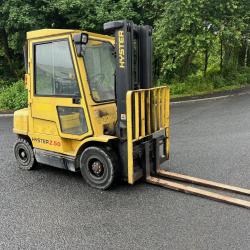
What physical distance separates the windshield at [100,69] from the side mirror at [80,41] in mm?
201

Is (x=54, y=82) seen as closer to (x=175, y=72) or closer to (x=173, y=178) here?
(x=173, y=178)

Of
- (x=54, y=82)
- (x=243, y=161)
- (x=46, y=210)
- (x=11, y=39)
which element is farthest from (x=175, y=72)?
(x=46, y=210)

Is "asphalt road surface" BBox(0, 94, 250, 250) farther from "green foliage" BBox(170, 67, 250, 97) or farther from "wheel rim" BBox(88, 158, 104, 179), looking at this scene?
"green foliage" BBox(170, 67, 250, 97)

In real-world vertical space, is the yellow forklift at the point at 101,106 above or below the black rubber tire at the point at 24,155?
above

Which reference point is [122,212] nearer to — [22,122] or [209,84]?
[22,122]

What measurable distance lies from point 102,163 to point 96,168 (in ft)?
0.53

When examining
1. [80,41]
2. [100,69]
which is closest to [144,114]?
[100,69]

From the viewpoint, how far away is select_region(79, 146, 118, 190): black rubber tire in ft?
15.7

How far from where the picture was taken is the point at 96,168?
4980 millimetres

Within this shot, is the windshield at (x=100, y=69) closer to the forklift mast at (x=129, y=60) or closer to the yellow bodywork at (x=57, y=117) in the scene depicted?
the yellow bodywork at (x=57, y=117)

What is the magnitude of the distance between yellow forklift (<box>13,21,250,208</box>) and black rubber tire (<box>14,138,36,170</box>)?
39cm

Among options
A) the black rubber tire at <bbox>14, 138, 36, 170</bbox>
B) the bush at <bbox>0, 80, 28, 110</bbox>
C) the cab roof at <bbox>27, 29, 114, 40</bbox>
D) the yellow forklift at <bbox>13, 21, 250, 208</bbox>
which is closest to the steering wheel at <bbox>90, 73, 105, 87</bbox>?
the yellow forklift at <bbox>13, 21, 250, 208</bbox>

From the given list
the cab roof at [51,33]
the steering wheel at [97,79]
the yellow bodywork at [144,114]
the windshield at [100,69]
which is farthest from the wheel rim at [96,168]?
the cab roof at [51,33]

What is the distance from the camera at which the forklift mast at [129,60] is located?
4578 mm
